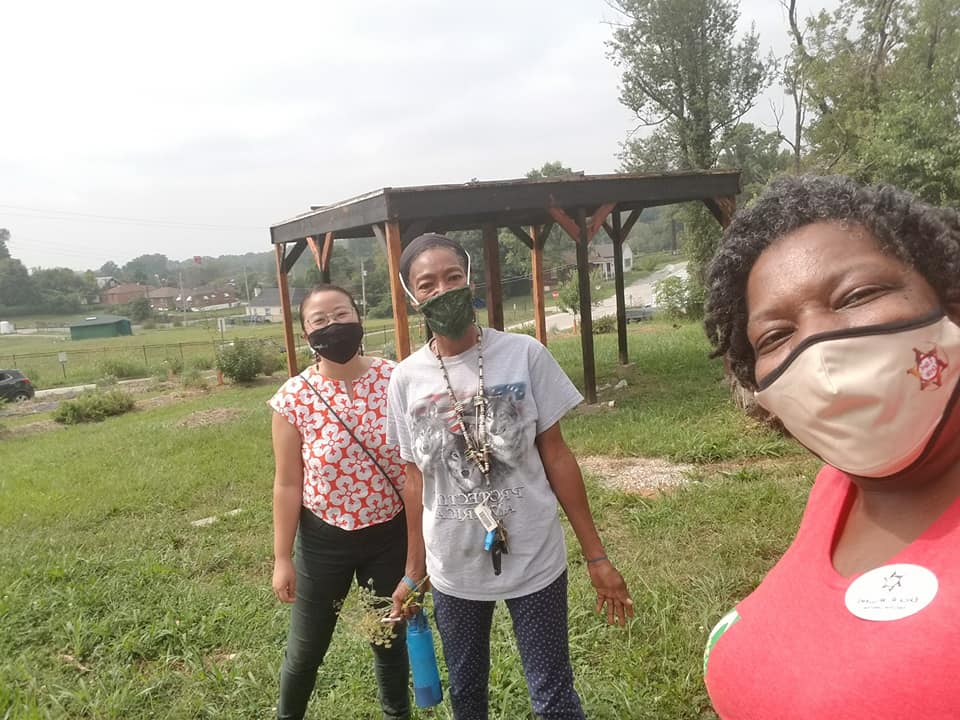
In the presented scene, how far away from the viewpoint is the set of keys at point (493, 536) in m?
1.81

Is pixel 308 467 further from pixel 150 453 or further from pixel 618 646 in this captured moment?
pixel 150 453

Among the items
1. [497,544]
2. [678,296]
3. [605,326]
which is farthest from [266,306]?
[497,544]

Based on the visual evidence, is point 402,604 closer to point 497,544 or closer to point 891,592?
point 497,544

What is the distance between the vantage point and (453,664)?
1.96 metres

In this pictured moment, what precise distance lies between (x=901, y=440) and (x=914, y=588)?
16 cm

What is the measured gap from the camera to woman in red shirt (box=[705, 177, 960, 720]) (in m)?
0.69

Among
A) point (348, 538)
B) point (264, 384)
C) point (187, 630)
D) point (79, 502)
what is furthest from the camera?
point (264, 384)

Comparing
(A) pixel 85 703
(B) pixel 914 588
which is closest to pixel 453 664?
(B) pixel 914 588

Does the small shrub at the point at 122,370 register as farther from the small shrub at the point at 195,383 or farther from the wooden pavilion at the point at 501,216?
the wooden pavilion at the point at 501,216

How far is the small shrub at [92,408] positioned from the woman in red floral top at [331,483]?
1455cm

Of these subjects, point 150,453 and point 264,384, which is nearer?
point 150,453

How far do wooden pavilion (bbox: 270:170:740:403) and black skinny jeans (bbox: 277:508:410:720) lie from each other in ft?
11.0

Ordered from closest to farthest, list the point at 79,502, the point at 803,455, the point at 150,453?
the point at 803,455 < the point at 79,502 < the point at 150,453

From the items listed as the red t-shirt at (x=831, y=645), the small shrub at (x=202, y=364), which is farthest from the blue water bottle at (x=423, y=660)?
the small shrub at (x=202, y=364)
